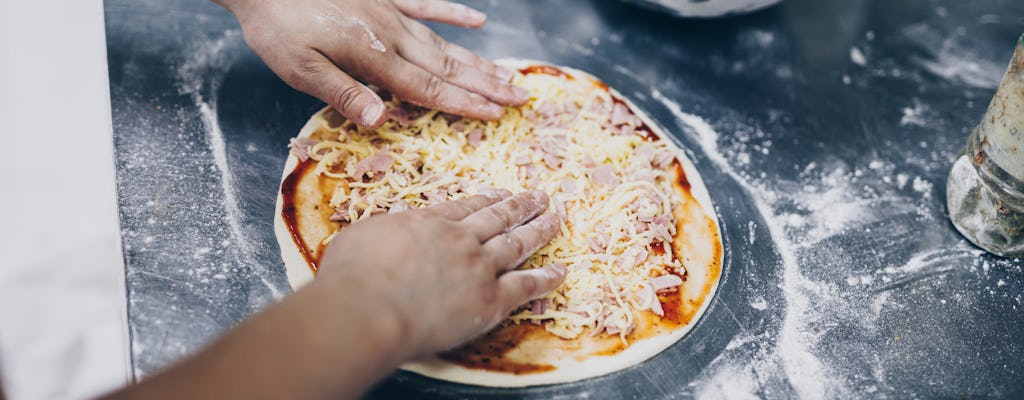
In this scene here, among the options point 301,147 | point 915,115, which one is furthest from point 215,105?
point 915,115

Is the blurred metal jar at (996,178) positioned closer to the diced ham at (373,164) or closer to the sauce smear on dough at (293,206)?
the diced ham at (373,164)

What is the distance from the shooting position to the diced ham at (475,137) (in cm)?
238

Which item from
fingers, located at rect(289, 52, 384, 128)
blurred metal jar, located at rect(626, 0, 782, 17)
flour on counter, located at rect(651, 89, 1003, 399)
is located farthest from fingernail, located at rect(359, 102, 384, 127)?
blurred metal jar, located at rect(626, 0, 782, 17)

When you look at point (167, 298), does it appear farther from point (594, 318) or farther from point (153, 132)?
point (594, 318)

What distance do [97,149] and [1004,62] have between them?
13.8 feet

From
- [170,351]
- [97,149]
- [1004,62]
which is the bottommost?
[97,149]

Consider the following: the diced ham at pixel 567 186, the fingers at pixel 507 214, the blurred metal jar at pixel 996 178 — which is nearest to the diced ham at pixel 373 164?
the fingers at pixel 507 214

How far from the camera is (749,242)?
7.94ft

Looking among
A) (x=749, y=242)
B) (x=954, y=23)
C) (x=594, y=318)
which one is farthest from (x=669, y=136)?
(x=954, y=23)

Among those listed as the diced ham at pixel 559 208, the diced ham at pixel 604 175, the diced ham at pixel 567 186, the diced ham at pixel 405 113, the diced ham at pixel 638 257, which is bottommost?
the diced ham at pixel 638 257

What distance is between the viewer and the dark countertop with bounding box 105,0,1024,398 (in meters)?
2.08

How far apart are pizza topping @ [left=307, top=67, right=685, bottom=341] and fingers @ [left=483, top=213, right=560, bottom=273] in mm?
115

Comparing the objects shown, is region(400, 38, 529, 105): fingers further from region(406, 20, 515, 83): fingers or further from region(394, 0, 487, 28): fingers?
region(394, 0, 487, 28): fingers

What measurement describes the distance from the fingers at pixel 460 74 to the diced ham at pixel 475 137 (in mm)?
131
